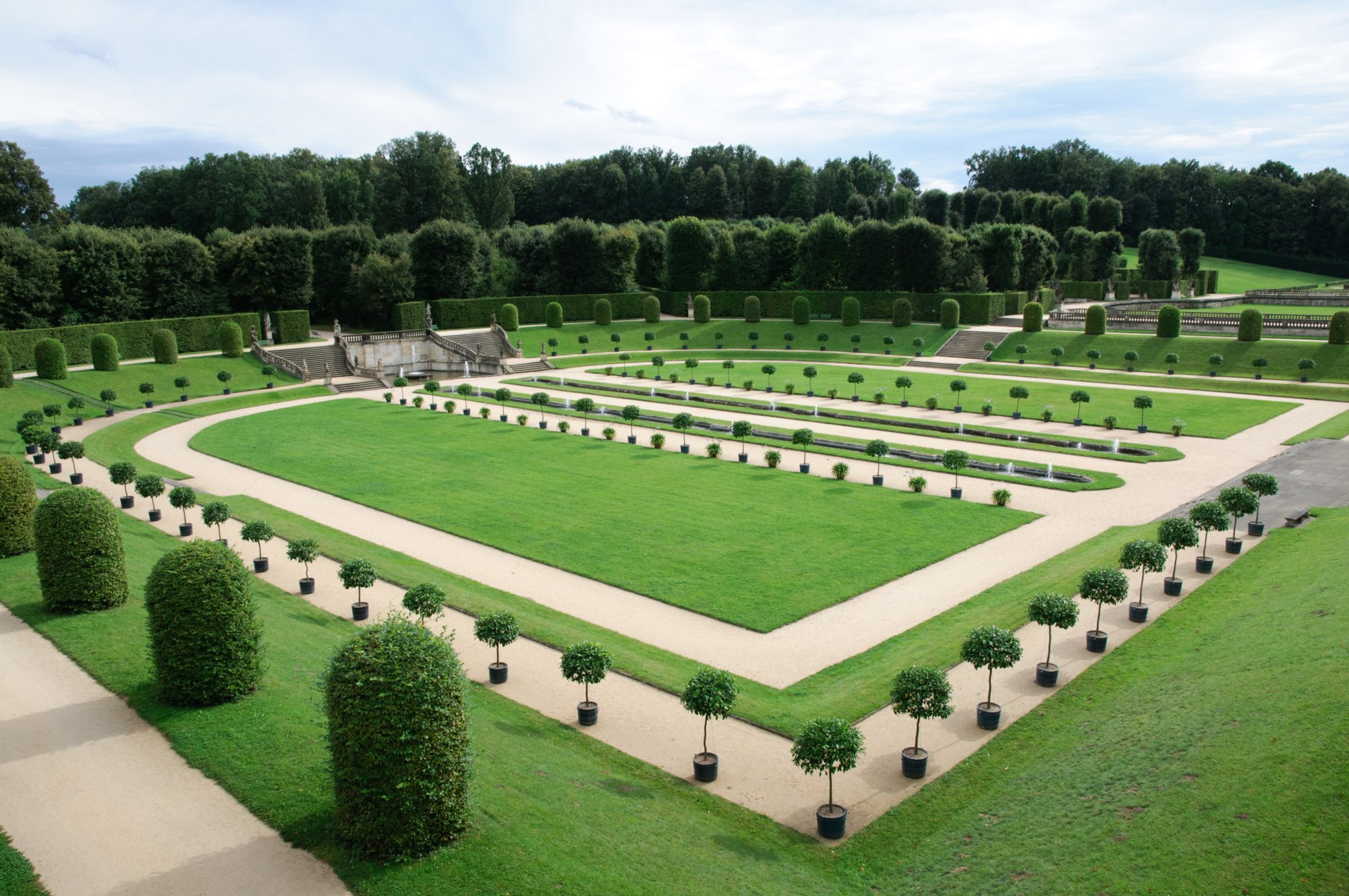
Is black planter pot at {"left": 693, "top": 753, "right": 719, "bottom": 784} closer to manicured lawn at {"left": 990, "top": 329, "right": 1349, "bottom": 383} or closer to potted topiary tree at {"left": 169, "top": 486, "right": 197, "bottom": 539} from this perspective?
potted topiary tree at {"left": 169, "top": 486, "right": 197, "bottom": 539}

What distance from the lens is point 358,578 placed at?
19484 millimetres

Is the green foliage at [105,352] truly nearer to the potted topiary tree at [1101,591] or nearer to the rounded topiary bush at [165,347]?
the rounded topiary bush at [165,347]

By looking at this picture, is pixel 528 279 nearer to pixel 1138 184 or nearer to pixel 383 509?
pixel 383 509

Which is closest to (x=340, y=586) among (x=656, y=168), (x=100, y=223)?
(x=100, y=223)

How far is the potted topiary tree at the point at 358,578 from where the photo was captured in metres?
19.5

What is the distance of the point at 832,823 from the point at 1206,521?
51.8ft

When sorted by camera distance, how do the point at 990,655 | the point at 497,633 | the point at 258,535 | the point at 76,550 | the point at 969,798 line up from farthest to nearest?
the point at 258,535 < the point at 76,550 < the point at 497,633 < the point at 990,655 < the point at 969,798

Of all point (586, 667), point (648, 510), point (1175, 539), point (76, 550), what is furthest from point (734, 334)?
point (586, 667)

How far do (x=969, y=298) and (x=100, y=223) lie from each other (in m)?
86.3

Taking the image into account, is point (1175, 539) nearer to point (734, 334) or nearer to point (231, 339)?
point (734, 334)

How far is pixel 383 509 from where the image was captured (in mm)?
28688

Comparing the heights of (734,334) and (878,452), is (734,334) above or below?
above

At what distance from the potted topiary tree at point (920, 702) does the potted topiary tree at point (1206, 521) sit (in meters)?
12.0

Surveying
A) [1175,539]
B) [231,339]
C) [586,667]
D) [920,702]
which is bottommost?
[920,702]
